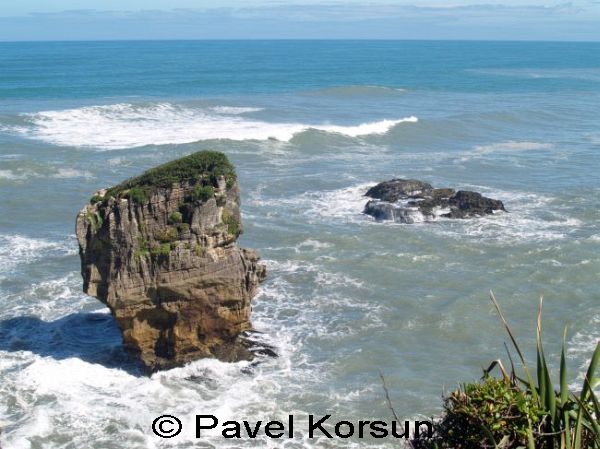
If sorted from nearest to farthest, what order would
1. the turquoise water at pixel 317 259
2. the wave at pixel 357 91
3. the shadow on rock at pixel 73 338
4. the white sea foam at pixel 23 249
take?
the turquoise water at pixel 317 259 < the shadow on rock at pixel 73 338 < the white sea foam at pixel 23 249 < the wave at pixel 357 91

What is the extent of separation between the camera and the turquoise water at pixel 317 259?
18.5m

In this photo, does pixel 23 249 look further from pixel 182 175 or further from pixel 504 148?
pixel 504 148

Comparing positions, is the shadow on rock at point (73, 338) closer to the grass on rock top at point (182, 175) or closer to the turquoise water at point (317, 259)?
the turquoise water at point (317, 259)

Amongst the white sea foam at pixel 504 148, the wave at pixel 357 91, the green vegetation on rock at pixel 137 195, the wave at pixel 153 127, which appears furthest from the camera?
the wave at pixel 357 91

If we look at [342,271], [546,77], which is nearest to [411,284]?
[342,271]

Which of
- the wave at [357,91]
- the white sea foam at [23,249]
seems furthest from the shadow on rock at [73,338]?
the wave at [357,91]

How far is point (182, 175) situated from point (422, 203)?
16981 mm

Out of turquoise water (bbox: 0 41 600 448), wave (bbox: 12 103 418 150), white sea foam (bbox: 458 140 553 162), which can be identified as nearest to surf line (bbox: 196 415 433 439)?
turquoise water (bbox: 0 41 600 448)

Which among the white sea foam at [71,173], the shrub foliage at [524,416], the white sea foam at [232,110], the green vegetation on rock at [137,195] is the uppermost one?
the shrub foliage at [524,416]

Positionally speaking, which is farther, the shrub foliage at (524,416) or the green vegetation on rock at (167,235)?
the green vegetation on rock at (167,235)

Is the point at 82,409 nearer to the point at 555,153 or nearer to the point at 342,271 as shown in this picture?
the point at 342,271

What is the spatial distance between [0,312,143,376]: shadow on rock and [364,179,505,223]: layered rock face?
14.6 metres

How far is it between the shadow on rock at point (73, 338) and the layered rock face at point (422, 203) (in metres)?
14.6

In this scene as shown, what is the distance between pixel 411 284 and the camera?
26000mm
